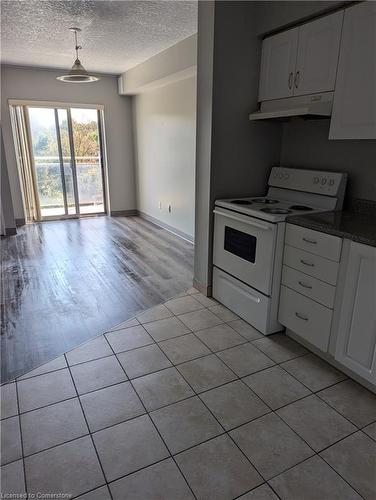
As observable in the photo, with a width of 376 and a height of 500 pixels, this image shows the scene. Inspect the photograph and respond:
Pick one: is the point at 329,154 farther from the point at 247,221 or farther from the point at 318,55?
the point at 247,221

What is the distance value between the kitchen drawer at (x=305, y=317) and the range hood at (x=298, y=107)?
3.92 feet

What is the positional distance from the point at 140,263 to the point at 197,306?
1305mm

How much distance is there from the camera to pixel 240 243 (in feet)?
8.55

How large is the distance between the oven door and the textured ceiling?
6.13ft

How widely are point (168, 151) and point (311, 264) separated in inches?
138

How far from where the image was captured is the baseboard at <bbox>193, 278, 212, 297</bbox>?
3.12m

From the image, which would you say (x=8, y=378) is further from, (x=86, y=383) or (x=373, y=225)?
(x=373, y=225)

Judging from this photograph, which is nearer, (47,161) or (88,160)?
(47,161)

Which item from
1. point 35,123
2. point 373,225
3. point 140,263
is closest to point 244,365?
point 373,225

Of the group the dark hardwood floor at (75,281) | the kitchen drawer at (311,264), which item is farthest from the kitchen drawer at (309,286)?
the dark hardwood floor at (75,281)

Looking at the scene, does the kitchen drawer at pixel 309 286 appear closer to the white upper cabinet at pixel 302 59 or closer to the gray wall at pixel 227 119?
the gray wall at pixel 227 119

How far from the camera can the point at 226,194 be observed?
9.56 ft

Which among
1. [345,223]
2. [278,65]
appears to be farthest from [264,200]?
[278,65]

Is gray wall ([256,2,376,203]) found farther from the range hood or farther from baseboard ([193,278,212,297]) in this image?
baseboard ([193,278,212,297])
